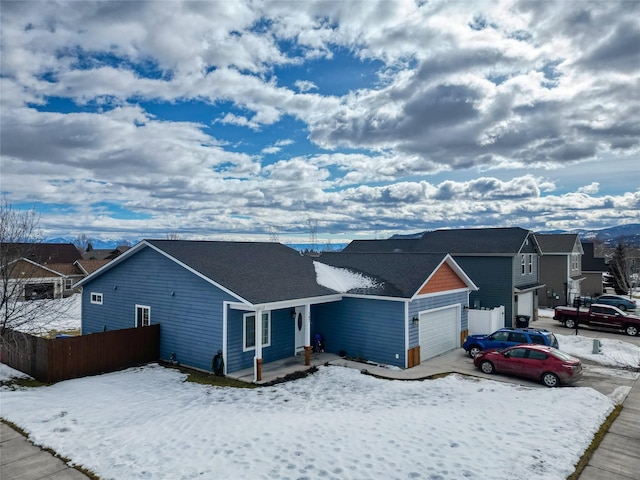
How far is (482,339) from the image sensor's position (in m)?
19.6

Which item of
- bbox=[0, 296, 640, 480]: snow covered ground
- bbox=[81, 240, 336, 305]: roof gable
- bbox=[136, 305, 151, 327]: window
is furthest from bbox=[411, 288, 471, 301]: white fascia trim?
bbox=[136, 305, 151, 327]: window

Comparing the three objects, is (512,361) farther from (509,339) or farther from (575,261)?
(575,261)

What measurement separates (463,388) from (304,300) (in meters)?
6.79

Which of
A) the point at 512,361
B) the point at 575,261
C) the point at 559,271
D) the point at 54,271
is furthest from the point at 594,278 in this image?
the point at 54,271

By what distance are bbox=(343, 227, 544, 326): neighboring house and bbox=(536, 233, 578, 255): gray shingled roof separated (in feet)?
24.8

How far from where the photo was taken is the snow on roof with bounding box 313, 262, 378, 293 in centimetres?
1997

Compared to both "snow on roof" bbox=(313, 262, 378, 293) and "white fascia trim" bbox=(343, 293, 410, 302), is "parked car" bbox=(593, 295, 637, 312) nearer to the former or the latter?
"snow on roof" bbox=(313, 262, 378, 293)

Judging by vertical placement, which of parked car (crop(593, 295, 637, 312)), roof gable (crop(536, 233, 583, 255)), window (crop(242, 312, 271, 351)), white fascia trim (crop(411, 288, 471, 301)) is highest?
roof gable (crop(536, 233, 583, 255))

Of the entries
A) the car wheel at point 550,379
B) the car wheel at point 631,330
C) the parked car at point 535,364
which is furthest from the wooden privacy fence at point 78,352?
the car wheel at point 631,330

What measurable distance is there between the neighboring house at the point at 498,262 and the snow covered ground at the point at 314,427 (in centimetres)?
1475

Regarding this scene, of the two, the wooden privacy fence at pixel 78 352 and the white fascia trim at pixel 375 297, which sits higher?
the white fascia trim at pixel 375 297

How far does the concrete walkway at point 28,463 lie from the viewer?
862cm

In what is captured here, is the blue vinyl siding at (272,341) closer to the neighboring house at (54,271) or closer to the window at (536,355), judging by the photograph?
the window at (536,355)

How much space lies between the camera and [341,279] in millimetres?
21219
